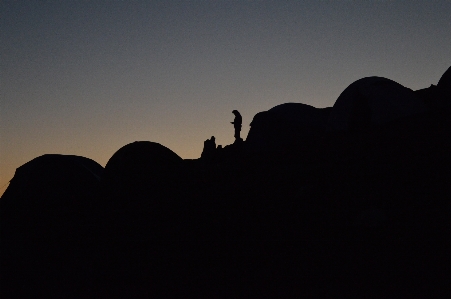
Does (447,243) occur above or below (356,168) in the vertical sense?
below

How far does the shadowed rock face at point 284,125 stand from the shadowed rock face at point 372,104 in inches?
169

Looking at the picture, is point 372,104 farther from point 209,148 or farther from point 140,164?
point 140,164

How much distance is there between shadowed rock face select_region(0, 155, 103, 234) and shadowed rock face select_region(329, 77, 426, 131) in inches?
447

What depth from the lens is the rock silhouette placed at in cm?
810

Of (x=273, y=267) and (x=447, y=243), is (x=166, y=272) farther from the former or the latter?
(x=447, y=243)

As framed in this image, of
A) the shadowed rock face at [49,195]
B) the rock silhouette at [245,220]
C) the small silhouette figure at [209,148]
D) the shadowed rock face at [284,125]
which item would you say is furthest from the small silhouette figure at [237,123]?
the shadowed rock face at [49,195]

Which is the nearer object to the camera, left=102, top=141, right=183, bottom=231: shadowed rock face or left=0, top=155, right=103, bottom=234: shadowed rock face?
left=102, top=141, right=183, bottom=231: shadowed rock face

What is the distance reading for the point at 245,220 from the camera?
1102 cm

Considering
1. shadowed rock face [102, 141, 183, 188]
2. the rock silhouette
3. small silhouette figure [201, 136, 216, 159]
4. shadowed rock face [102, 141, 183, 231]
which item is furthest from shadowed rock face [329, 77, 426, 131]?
shadowed rock face [102, 141, 183, 188]

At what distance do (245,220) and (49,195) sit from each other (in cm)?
789

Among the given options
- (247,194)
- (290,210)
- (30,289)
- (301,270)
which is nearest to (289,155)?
(247,194)

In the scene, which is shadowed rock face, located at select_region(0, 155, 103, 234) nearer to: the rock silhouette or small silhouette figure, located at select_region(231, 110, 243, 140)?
the rock silhouette

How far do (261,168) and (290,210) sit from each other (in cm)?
446

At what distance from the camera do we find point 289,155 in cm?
1554
